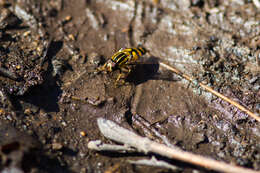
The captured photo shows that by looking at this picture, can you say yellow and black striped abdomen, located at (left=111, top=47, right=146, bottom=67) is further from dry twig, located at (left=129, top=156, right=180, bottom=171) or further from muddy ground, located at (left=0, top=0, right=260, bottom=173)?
dry twig, located at (left=129, top=156, right=180, bottom=171)

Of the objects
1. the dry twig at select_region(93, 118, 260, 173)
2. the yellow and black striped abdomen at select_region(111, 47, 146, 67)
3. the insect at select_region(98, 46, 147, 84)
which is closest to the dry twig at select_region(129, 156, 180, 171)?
the dry twig at select_region(93, 118, 260, 173)

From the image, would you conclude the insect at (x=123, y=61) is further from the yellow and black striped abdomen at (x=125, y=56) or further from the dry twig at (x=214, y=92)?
the dry twig at (x=214, y=92)

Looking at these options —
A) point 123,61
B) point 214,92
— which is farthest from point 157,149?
point 123,61

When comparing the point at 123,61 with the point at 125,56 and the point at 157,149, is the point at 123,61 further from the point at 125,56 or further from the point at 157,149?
the point at 157,149

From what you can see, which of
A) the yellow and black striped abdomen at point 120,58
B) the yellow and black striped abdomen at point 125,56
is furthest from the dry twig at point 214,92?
the yellow and black striped abdomen at point 120,58

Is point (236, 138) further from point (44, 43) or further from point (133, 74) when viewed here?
point (44, 43)
